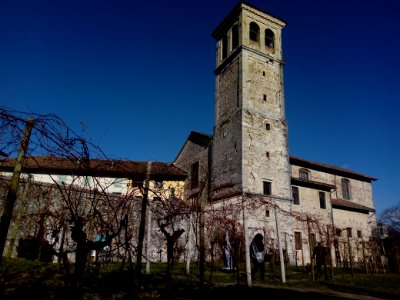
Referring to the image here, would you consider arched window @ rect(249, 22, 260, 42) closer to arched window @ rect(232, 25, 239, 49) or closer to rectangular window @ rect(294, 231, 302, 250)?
arched window @ rect(232, 25, 239, 49)

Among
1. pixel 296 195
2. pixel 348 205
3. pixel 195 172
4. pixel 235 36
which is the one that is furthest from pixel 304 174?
pixel 235 36

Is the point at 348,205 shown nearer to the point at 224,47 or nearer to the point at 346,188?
the point at 346,188

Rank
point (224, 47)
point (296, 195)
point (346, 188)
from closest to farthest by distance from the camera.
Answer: point (296, 195) → point (224, 47) → point (346, 188)

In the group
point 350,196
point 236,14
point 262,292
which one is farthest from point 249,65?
point 262,292

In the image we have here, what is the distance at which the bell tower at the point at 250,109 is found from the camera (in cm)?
2278

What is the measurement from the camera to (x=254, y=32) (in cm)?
2738

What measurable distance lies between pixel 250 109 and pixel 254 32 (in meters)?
7.62

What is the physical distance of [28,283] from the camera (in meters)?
6.67

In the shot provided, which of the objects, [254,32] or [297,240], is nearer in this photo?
[297,240]

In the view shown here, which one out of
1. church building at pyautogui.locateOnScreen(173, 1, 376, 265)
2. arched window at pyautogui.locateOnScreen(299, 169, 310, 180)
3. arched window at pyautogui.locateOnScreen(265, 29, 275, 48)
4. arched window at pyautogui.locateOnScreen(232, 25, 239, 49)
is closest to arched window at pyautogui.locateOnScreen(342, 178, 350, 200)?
church building at pyautogui.locateOnScreen(173, 1, 376, 265)

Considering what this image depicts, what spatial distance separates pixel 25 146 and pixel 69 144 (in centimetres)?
68

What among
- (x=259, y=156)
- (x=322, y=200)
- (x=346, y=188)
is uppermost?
(x=346, y=188)

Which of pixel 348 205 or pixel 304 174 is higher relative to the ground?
pixel 304 174

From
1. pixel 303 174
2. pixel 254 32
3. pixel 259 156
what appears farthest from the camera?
pixel 303 174
